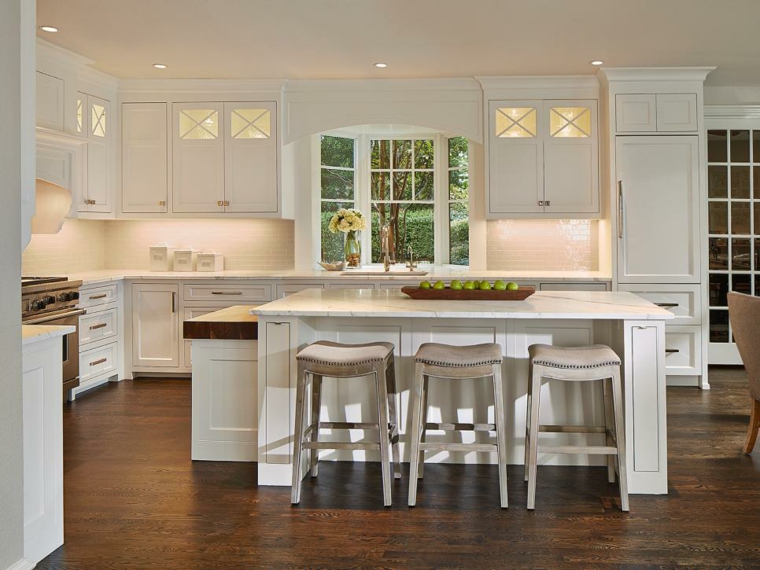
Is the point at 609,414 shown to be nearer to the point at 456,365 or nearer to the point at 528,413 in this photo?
the point at 528,413

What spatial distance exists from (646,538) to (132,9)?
4054 mm

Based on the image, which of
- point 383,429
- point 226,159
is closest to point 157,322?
point 226,159

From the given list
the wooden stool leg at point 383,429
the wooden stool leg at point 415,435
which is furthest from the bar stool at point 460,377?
the wooden stool leg at point 383,429

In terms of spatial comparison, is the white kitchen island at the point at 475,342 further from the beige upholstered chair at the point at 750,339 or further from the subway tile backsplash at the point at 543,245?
the subway tile backsplash at the point at 543,245

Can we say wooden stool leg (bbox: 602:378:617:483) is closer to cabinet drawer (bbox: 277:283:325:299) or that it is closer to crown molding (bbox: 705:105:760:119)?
cabinet drawer (bbox: 277:283:325:299)

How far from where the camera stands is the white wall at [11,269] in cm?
240

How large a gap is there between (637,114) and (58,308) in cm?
475

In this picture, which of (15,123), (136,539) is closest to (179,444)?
(136,539)

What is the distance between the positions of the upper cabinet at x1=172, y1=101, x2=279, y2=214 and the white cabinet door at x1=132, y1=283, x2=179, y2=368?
784 mm

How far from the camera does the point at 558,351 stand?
10.5 ft

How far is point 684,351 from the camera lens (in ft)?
19.4

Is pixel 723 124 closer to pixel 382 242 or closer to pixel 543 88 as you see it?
pixel 543 88

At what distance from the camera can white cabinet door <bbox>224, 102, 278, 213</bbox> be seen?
246 inches

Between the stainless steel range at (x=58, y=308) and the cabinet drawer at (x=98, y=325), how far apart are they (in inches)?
7.4
